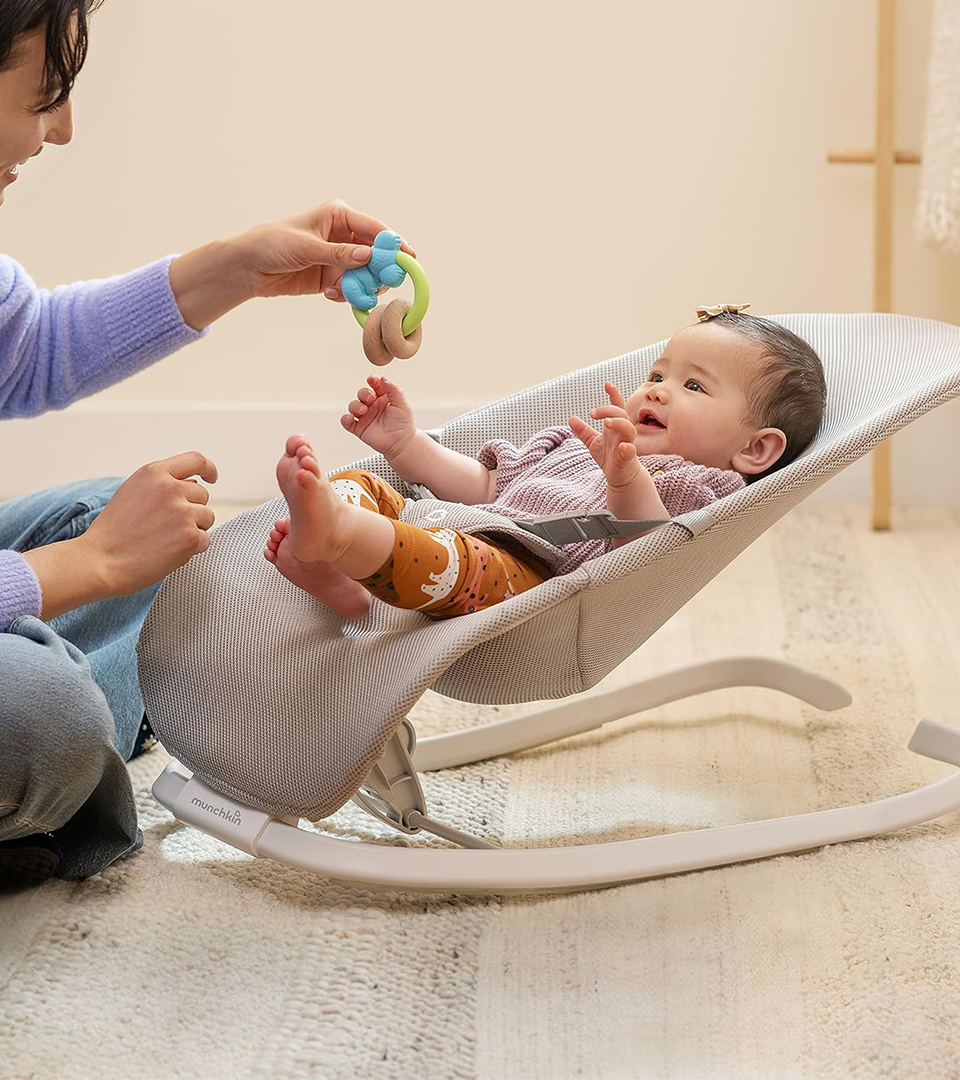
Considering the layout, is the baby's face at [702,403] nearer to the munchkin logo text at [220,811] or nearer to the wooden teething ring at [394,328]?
the wooden teething ring at [394,328]

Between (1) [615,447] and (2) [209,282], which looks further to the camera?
(2) [209,282]

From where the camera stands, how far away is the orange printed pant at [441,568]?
1.05 m

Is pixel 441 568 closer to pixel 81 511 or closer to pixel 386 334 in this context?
pixel 386 334

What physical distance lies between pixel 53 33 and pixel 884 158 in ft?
4.78

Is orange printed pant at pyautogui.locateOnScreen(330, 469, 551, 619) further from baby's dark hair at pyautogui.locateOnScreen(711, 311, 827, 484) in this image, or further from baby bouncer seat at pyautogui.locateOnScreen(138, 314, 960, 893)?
baby's dark hair at pyautogui.locateOnScreen(711, 311, 827, 484)

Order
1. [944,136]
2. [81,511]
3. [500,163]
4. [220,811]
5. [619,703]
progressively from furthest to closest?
[500,163] → [944,136] → [619,703] → [81,511] → [220,811]

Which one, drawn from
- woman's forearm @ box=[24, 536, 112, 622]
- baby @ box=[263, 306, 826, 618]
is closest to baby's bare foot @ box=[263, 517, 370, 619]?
baby @ box=[263, 306, 826, 618]

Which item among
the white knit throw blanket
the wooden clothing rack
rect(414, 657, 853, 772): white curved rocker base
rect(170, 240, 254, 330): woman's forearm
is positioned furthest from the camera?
the wooden clothing rack

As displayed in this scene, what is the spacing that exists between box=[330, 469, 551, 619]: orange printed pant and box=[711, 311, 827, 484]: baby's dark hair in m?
0.28

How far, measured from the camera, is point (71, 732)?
1023mm

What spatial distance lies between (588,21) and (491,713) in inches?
50.4

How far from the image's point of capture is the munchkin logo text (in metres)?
1.08

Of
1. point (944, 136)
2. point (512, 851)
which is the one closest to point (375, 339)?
point (512, 851)

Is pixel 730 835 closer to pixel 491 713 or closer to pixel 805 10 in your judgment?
pixel 491 713
